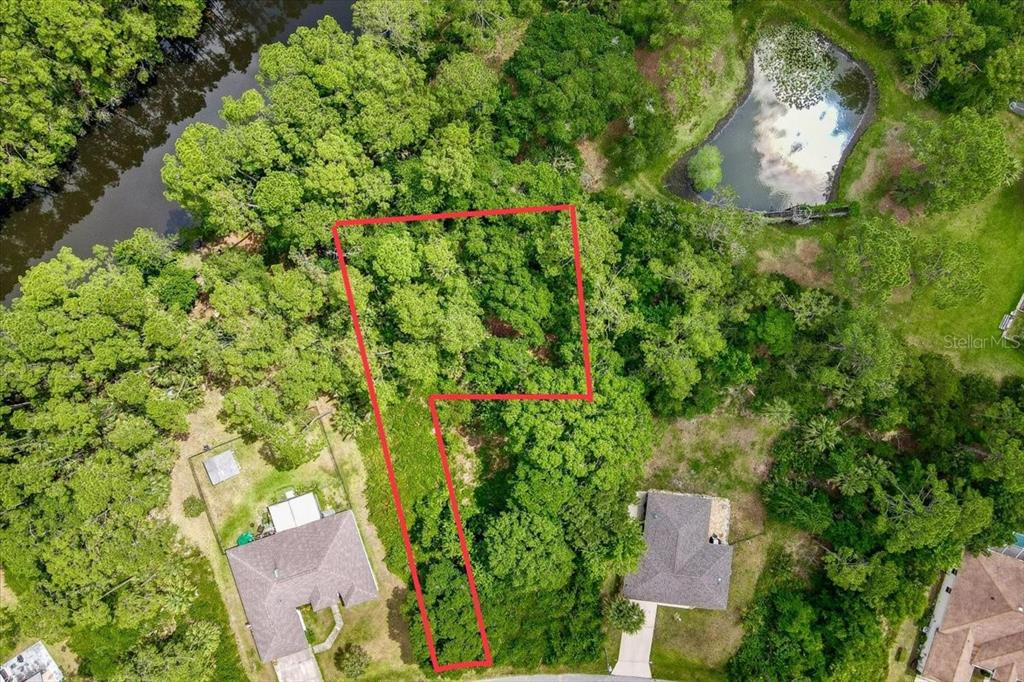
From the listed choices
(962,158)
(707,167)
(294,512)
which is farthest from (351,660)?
(962,158)

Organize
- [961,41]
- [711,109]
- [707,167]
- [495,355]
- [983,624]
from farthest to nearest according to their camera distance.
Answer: [711,109] → [707,167] → [983,624] → [961,41] → [495,355]

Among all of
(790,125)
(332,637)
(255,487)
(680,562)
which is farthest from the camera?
(790,125)

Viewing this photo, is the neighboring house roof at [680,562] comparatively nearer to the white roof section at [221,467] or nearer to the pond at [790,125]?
the pond at [790,125]

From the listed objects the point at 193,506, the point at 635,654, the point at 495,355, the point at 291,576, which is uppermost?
the point at 495,355

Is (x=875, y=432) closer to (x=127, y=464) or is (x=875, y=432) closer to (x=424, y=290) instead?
(x=424, y=290)

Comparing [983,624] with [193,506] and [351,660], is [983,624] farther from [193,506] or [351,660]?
[193,506]

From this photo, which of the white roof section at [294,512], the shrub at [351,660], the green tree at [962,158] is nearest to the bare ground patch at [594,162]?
the green tree at [962,158]

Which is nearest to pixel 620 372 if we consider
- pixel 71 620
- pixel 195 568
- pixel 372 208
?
pixel 372 208
